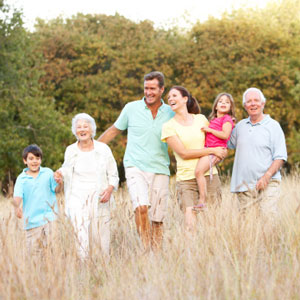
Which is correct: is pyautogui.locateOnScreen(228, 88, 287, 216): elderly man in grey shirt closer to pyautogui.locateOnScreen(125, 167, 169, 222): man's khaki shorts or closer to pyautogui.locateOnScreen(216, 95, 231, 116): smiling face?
pyautogui.locateOnScreen(216, 95, 231, 116): smiling face

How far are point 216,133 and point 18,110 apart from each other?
15706mm

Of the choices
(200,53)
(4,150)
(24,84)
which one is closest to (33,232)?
(4,150)

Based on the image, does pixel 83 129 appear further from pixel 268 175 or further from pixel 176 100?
pixel 268 175

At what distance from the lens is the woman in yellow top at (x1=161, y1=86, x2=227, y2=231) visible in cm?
567

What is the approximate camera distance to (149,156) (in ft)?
20.0

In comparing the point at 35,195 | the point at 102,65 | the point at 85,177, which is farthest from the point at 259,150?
the point at 102,65

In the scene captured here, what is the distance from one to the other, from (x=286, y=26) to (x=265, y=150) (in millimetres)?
22896

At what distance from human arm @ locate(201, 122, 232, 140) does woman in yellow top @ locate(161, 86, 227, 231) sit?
0.37 feet

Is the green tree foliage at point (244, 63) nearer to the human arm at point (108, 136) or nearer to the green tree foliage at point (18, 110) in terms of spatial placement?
the green tree foliage at point (18, 110)

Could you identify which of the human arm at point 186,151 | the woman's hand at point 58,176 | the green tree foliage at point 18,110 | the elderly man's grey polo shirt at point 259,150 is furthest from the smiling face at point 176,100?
the green tree foliage at point 18,110

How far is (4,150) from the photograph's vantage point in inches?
725

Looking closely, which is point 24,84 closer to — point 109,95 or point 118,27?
point 109,95

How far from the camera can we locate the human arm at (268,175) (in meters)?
5.53

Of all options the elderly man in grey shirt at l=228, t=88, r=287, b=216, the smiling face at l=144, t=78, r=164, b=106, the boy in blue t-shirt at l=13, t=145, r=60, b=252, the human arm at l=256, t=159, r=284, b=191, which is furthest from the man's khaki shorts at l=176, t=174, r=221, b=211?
the boy in blue t-shirt at l=13, t=145, r=60, b=252
